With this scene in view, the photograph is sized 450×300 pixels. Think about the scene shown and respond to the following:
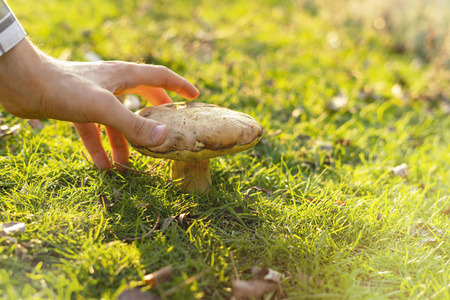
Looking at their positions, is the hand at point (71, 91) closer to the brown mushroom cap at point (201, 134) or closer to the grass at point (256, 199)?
the brown mushroom cap at point (201, 134)

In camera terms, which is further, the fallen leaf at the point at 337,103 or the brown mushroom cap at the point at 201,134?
the fallen leaf at the point at 337,103

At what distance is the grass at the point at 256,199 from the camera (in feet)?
5.56

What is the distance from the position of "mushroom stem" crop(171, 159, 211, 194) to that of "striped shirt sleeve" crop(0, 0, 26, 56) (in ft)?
3.59

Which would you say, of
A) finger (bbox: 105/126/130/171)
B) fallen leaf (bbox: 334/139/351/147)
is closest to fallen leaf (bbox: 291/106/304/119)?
fallen leaf (bbox: 334/139/351/147)

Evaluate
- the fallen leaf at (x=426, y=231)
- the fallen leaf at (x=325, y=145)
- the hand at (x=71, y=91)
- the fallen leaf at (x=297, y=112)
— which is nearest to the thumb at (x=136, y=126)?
the hand at (x=71, y=91)

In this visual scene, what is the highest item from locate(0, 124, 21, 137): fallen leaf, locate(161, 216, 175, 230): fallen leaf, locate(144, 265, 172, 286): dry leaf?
locate(0, 124, 21, 137): fallen leaf

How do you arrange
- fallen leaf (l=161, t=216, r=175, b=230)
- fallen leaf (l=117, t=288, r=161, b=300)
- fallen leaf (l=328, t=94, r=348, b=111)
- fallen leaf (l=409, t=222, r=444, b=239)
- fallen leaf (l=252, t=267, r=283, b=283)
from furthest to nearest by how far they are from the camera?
fallen leaf (l=328, t=94, r=348, b=111)
fallen leaf (l=409, t=222, r=444, b=239)
fallen leaf (l=161, t=216, r=175, b=230)
fallen leaf (l=252, t=267, r=283, b=283)
fallen leaf (l=117, t=288, r=161, b=300)

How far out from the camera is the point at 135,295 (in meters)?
1.55

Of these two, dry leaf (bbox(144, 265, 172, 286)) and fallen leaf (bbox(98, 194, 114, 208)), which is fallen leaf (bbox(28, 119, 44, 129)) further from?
dry leaf (bbox(144, 265, 172, 286))

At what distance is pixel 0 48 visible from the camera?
5.99 feet

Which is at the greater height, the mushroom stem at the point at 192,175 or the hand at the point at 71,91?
the hand at the point at 71,91

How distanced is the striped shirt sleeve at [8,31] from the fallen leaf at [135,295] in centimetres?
136

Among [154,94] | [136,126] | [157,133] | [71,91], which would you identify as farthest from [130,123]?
[154,94]

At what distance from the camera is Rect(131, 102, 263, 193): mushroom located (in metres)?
1.89
